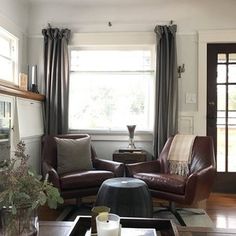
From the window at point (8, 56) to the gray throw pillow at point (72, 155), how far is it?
111 centimetres

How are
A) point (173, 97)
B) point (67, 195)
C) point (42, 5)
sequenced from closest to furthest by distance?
point (67, 195)
point (173, 97)
point (42, 5)

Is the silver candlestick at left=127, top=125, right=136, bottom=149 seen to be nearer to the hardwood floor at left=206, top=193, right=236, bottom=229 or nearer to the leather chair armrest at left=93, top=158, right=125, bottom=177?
the leather chair armrest at left=93, top=158, right=125, bottom=177

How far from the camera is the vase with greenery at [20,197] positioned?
118 cm

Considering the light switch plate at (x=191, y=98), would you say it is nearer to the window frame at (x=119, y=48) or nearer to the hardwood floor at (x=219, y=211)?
the window frame at (x=119, y=48)

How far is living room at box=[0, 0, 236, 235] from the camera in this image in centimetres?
412

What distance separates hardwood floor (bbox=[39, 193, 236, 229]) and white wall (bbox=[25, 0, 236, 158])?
928 millimetres

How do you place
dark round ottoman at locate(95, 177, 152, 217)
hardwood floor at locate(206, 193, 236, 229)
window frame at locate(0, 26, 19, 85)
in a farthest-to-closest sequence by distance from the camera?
1. window frame at locate(0, 26, 19, 85)
2. hardwood floor at locate(206, 193, 236, 229)
3. dark round ottoman at locate(95, 177, 152, 217)

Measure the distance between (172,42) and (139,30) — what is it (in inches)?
20.2

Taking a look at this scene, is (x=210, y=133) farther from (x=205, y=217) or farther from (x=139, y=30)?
(x=139, y=30)

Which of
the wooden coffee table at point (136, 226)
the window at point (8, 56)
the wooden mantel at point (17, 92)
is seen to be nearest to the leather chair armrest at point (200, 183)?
the wooden coffee table at point (136, 226)

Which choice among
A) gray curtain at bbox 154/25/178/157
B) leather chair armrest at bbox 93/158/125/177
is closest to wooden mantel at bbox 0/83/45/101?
leather chair armrest at bbox 93/158/125/177

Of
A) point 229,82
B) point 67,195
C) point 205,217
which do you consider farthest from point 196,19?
point 67,195

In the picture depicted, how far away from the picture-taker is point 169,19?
4.19 meters

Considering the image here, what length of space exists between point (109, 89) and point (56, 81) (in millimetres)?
772
